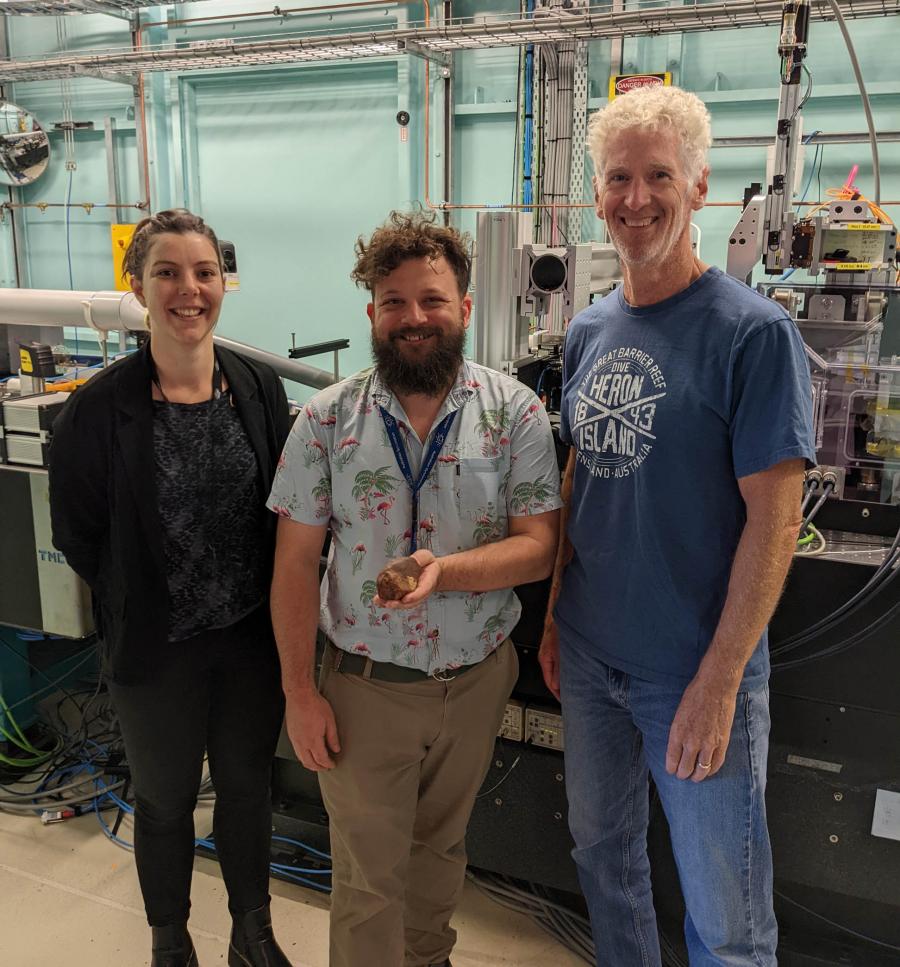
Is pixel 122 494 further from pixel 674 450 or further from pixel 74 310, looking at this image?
pixel 74 310

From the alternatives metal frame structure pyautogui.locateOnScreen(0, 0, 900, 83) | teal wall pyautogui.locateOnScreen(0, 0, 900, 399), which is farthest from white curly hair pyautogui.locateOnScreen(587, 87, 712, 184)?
teal wall pyautogui.locateOnScreen(0, 0, 900, 399)

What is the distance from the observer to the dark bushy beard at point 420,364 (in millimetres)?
1432

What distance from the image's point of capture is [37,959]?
1984 millimetres

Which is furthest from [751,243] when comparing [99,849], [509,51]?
[509,51]

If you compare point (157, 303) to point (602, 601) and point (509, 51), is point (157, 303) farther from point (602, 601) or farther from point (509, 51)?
point (509, 51)

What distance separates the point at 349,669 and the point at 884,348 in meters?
1.26

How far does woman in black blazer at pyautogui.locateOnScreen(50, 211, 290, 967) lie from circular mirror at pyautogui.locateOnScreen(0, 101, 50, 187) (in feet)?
13.5

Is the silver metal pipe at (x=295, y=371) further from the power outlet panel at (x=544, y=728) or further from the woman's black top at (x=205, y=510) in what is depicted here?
the power outlet panel at (x=544, y=728)

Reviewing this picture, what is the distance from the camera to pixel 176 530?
1583mm

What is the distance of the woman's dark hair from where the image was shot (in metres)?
1.59

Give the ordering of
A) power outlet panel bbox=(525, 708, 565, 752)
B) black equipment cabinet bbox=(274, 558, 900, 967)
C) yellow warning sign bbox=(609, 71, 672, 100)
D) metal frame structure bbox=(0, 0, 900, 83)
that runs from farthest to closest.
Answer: yellow warning sign bbox=(609, 71, 672, 100) < metal frame structure bbox=(0, 0, 900, 83) < power outlet panel bbox=(525, 708, 565, 752) < black equipment cabinet bbox=(274, 558, 900, 967)

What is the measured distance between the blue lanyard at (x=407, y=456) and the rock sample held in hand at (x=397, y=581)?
17cm

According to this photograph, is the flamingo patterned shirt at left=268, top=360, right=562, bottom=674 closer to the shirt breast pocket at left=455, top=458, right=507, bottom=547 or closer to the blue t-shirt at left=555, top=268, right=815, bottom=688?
the shirt breast pocket at left=455, top=458, right=507, bottom=547

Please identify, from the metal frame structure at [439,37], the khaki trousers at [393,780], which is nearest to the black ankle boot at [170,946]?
the khaki trousers at [393,780]
